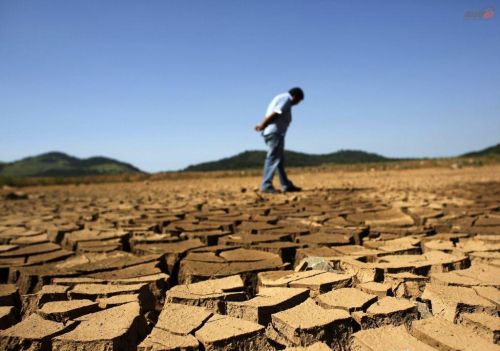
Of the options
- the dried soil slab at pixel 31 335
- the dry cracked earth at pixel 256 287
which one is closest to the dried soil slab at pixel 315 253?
the dry cracked earth at pixel 256 287

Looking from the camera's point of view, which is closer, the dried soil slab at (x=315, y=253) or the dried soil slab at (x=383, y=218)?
the dried soil slab at (x=315, y=253)

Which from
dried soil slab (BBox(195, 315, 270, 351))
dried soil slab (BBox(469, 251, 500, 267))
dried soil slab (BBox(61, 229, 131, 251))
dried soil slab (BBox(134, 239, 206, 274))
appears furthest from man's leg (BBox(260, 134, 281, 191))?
dried soil slab (BBox(195, 315, 270, 351))

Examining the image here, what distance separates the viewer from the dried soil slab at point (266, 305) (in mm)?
1410

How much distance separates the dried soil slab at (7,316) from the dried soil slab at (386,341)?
1219 millimetres

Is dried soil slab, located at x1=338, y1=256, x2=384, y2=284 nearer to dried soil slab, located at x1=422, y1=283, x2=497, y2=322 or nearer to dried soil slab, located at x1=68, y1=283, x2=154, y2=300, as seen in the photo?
dried soil slab, located at x1=422, y1=283, x2=497, y2=322

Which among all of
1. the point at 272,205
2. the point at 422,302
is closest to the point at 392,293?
the point at 422,302

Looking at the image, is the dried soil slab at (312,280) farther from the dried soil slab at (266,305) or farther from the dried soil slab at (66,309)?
the dried soil slab at (66,309)

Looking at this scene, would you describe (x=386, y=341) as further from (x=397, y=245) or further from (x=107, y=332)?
(x=397, y=245)

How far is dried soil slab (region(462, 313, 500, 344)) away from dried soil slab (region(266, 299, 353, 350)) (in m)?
0.38

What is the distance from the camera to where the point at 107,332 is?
50.0 inches

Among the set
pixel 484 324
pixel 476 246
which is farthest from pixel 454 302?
pixel 476 246

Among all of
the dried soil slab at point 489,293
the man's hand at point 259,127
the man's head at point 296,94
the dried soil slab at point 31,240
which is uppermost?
the man's head at point 296,94

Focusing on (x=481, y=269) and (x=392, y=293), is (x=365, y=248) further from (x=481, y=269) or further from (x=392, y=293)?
(x=392, y=293)

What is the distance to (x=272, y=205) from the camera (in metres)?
4.73
